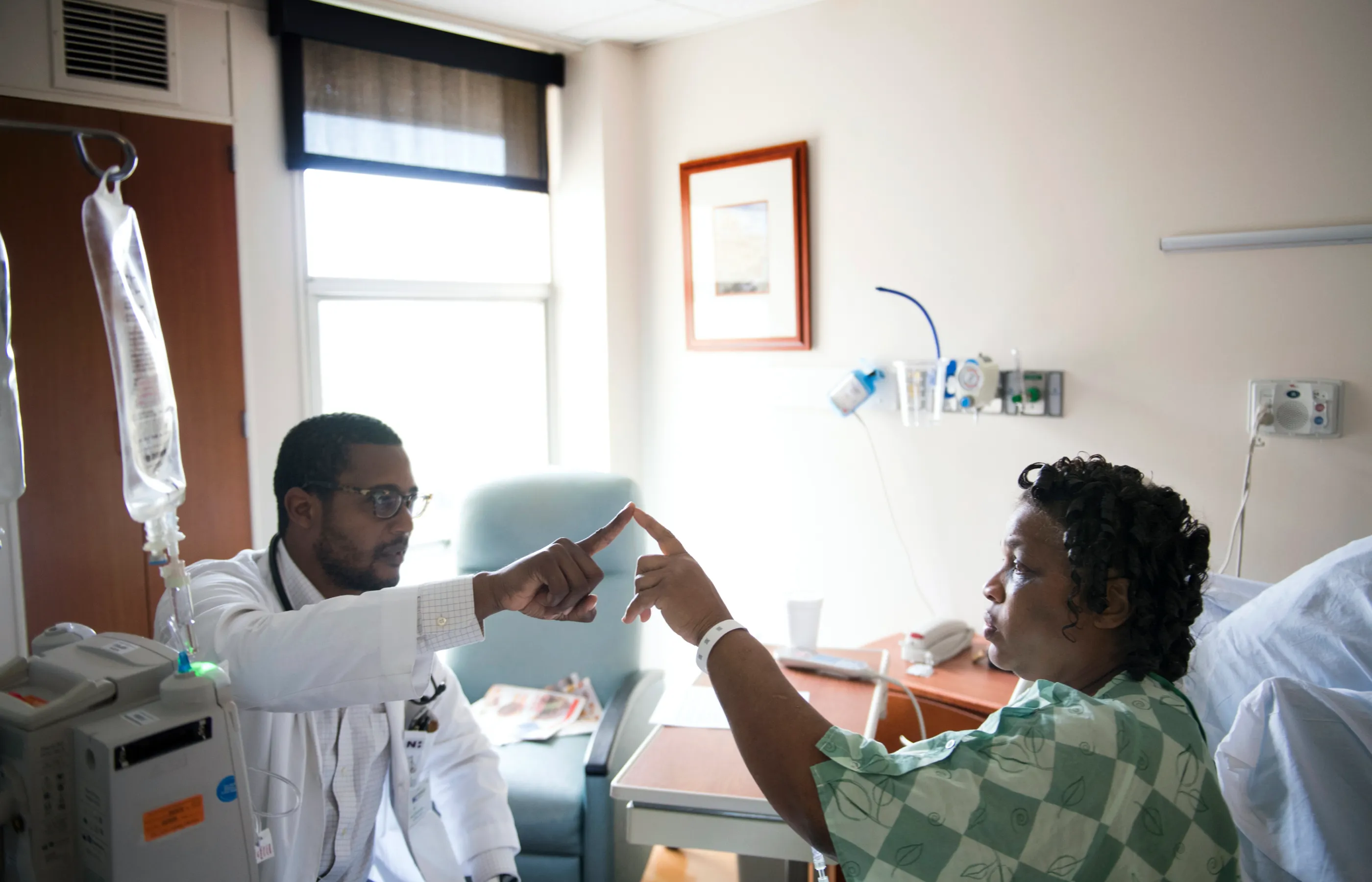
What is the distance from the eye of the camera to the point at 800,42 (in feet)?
10.3

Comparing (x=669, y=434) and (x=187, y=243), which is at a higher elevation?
(x=187, y=243)

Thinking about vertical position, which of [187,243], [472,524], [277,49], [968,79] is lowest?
[472,524]

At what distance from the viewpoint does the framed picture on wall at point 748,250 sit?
10.4 feet

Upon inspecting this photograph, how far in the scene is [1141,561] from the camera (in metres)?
1.13

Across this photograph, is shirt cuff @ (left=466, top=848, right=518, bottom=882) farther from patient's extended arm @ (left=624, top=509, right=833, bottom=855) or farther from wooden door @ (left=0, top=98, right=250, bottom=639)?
wooden door @ (left=0, top=98, right=250, bottom=639)

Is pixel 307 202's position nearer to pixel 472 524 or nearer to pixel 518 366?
pixel 518 366

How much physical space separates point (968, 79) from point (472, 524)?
1.92 meters

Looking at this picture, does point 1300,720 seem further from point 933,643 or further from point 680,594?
point 933,643

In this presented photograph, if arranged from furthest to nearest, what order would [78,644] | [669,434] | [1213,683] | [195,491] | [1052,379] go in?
[669,434], [195,491], [1052,379], [1213,683], [78,644]

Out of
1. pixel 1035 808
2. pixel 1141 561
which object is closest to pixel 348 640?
pixel 1035 808

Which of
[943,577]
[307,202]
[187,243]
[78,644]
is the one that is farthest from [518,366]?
[78,644]

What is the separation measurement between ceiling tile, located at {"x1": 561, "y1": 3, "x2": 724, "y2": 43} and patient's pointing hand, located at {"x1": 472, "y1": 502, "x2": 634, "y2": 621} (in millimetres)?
2223

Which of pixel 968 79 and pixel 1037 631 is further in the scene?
pixel 968 79

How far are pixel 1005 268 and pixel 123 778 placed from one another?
244 cm
